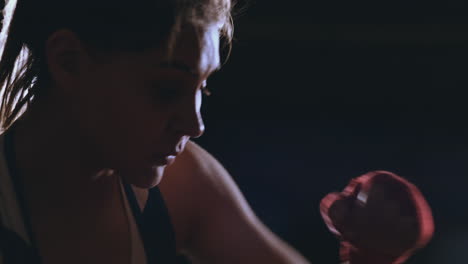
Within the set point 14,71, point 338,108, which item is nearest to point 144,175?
point 14,71

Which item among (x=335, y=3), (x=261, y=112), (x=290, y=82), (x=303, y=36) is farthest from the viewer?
(x=261, y=112)

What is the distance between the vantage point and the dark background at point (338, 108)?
2.47 metres

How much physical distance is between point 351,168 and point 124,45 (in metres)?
2.42

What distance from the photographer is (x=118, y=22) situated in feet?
2.01

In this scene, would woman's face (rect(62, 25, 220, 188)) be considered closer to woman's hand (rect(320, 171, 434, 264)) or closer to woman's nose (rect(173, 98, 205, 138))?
woman's nose (rect(173, 98, 205, 138))

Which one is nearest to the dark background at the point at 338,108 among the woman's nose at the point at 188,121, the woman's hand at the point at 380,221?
the woman's hand at the point at 380,221

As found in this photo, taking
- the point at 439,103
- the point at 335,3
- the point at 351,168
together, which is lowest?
the point at 351,168

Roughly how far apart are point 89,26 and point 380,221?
44 cm

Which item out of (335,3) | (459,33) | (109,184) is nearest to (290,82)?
(335,3)

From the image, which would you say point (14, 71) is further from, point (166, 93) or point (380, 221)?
point (380, 221)

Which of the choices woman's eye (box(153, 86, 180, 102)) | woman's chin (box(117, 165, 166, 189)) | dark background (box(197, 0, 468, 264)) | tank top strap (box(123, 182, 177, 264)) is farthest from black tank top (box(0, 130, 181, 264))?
dark background (box(197, 0, 468, 264))

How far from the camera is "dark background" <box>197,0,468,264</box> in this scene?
8.11 ft

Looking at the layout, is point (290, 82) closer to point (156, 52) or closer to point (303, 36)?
point (303, 36)

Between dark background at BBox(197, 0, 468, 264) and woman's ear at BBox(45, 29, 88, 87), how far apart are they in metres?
1.74
